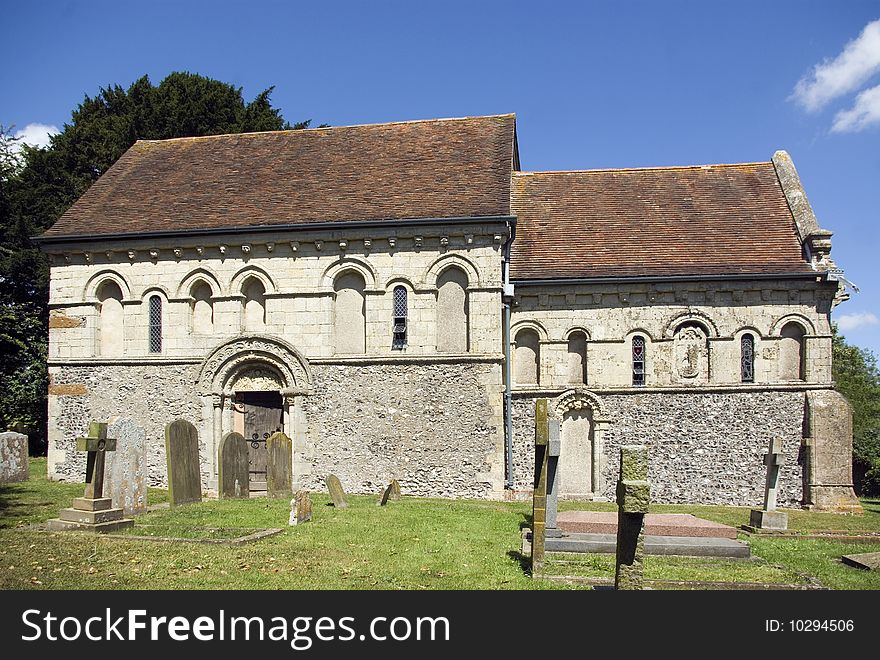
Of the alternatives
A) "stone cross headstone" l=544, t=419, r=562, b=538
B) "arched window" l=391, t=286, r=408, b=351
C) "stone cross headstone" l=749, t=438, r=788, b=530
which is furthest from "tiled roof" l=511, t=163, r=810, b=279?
"stone cross headstone" l=544, t=419, r=562, b=538

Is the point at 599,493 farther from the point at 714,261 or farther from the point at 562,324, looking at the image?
the point at 714,261

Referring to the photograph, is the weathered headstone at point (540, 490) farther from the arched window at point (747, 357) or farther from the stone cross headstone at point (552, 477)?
the arched window at point (747, 357)

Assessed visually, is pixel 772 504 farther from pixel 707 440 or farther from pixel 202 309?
pixel 202 309

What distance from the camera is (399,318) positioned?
20.7 m

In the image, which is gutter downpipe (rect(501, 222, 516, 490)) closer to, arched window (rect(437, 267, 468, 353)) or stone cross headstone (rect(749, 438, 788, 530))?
arched window (rect(437, 267, 468, 353))

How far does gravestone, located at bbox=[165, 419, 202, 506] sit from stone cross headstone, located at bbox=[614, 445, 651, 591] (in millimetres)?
10264

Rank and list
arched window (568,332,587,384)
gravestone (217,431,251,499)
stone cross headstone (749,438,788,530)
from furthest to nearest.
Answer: arched window (568,332,587,384), gravestone (217,431,251,499), stone cross headstone (749,438,788,530)

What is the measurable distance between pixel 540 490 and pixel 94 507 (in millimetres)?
7253

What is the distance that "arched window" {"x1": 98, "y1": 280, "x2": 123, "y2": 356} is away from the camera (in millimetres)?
21844

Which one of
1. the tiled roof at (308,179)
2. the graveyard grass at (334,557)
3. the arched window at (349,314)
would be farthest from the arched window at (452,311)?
the graveyard grass at (334,557)

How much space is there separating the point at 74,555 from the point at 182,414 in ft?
36.0

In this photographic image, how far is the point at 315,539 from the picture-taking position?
12.0 meters

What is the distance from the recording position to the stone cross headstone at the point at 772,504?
15047 millimetres

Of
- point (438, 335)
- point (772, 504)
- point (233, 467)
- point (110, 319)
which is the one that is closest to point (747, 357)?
point (772, 504)
